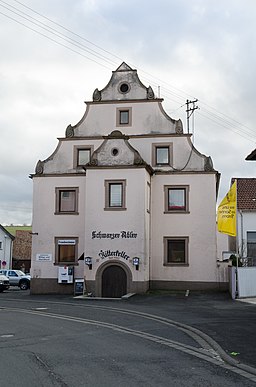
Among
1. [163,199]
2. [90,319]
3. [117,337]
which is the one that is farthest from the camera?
[163,199]

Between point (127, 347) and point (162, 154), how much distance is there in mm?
23440

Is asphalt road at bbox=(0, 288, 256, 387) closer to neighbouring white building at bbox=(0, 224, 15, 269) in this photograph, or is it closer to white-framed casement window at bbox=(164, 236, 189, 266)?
white-framed casement window at bbox=(164, 236, 189, 266)

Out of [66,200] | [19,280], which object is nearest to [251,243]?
[66,200]

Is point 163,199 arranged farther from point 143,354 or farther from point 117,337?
point 143,354

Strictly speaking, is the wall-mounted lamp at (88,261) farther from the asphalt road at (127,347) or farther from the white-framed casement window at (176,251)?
the asphalt road at (127,347)

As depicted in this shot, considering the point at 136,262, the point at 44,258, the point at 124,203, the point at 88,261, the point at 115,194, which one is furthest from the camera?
the point at 44,258

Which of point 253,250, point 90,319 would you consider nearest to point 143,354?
point 90,319

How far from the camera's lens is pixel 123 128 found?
35000 millimetres

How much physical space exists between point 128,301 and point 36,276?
29.4 ft

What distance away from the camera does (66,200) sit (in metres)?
34.7

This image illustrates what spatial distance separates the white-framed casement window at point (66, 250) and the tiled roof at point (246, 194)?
18.9 meters

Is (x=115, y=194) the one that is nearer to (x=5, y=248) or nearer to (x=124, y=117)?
(x=124, y=117)

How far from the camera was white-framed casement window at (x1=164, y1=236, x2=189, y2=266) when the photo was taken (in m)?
33.2

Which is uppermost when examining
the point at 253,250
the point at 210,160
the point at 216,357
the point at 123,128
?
the point at 123,128
